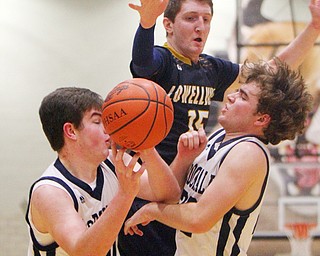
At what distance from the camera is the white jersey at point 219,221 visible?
2666 millimetres

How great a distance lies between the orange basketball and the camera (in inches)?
95.9

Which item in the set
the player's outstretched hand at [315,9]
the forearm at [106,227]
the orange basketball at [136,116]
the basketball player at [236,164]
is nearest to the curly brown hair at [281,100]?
the basketball player at [236,164]

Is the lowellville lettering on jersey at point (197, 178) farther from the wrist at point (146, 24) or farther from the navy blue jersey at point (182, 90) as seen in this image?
the wrist at point (146, 24)

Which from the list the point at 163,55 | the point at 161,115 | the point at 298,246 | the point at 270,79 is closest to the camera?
the point at 161,115

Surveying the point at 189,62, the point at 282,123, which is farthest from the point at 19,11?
the point at 282,123

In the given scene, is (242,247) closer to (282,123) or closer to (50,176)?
(282,123)

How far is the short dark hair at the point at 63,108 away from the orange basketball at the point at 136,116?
400mm

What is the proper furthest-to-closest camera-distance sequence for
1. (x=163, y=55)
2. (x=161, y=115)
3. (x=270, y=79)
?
(x=163, y=55), (x=270, y=79), (x=161, y=115)

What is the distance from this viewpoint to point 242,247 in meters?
2.79

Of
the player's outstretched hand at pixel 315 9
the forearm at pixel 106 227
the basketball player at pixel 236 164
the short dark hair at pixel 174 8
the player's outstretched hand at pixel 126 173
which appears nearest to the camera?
the player's outstretched hand at pixel 126 173

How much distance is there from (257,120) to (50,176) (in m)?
1.05

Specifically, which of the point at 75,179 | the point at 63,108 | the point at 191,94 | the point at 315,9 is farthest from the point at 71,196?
the point at 315,9

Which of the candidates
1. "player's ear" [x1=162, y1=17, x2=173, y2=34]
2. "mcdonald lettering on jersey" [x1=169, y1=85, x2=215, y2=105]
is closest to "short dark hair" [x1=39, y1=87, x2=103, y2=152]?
"mcdonald lettering on jersey" [x1=169, y1=85, x2=215, y2=105]

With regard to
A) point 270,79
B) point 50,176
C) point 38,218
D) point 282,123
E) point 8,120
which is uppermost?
point 270,79
